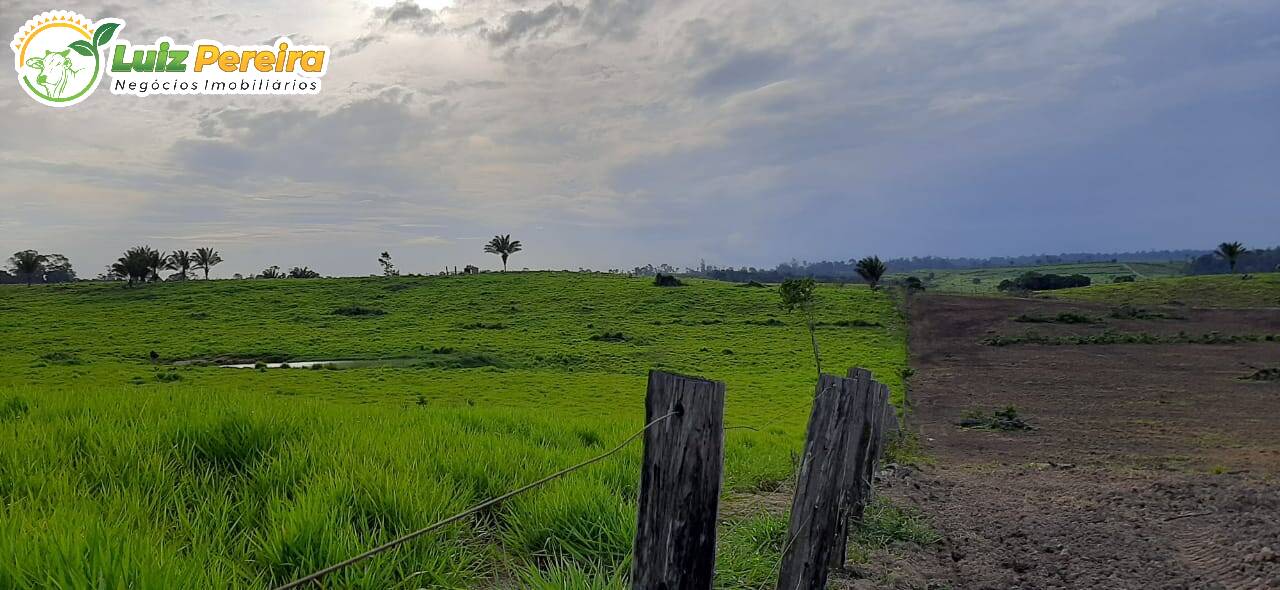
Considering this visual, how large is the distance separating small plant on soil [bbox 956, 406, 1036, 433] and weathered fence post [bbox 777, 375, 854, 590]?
60.3 ft

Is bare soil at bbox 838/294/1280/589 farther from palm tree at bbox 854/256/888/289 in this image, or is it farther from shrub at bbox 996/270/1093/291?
shrub at bbox 996/270/1093/291

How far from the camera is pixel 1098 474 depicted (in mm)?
11836

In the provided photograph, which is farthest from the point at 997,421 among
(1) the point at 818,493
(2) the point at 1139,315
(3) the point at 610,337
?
(2) the point at 1139,315

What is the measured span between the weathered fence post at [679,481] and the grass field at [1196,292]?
72.6m

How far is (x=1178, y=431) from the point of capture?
19.7 m

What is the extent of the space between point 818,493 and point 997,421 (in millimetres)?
19923

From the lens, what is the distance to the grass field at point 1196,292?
61459 millimetres

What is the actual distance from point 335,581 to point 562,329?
187ft

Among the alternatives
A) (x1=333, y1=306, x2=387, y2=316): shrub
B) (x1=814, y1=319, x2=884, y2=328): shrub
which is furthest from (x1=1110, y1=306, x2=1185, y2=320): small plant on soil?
(x1=333, y1=306, x2=387, y2=316): shrub

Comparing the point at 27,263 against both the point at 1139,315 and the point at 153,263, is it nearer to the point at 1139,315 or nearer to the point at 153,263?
the point at 153,263

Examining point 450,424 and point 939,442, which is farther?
point 939,442

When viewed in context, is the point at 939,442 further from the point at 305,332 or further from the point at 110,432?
the point at 305,332

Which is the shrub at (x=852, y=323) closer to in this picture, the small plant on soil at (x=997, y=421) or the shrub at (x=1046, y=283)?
the small plant on soil at (x=997, y=421)

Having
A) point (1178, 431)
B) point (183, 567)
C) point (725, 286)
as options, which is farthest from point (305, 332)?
point (183, 567)
